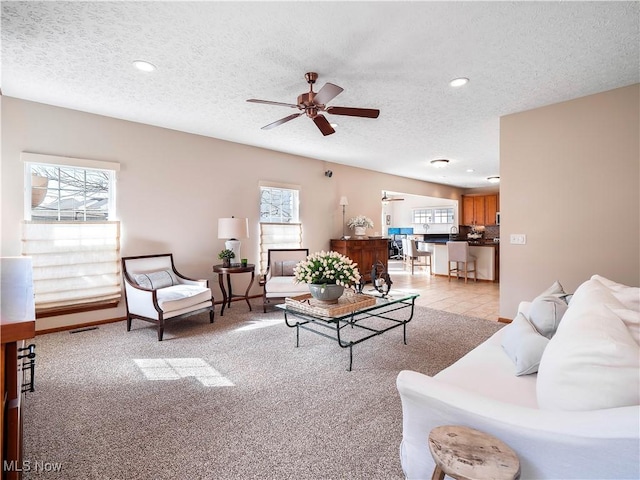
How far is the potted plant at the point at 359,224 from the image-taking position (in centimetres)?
670

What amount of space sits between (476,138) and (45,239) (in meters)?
5.85

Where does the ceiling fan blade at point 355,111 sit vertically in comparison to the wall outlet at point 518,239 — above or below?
above

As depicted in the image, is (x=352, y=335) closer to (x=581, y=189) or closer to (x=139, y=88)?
(x=581, y=189)

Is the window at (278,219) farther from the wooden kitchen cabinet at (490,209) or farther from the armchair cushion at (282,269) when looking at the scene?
the wooden kitchen cabinet at (490,209)

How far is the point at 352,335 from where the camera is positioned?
3.44m

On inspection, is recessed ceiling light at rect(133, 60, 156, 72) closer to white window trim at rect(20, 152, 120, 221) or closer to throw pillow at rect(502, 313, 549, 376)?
white window trim at rect(20, 152, 120, 221)

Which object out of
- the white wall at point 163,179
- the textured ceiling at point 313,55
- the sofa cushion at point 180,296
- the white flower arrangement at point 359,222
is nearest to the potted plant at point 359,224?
the white flower arrangement at point 359,222

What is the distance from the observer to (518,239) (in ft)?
12.6

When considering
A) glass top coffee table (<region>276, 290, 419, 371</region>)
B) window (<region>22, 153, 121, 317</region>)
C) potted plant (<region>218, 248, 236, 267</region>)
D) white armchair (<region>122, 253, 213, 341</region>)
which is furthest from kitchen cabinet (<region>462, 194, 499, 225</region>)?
window (<region>22, 153, 121, 317</region>)

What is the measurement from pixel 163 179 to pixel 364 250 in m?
3.96

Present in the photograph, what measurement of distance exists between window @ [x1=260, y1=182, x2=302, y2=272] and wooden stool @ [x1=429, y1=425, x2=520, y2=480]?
4679 mm

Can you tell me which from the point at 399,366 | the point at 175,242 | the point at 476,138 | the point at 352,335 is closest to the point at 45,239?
the point at 175,242

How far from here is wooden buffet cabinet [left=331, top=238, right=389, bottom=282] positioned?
6.28 metres

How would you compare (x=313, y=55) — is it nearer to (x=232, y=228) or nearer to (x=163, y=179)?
(x=232, y=228)
